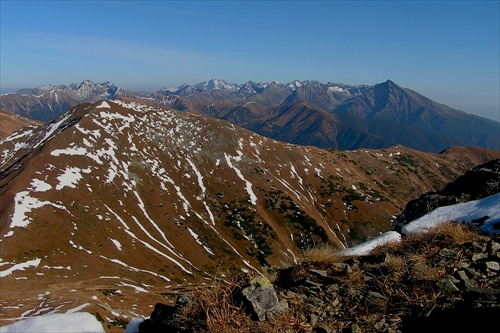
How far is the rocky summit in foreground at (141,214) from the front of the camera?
250 ft

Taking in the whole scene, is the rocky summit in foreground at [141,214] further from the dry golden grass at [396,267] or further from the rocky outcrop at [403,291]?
the dry golden grass at [396,267]

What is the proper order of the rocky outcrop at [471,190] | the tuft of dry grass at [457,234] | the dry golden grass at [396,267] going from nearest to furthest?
the dry golden grass at [396,267] < the tuft of dry grass at [457,234] < the rocky outcrop at [471,190]

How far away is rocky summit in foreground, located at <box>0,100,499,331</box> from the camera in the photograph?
76188 mm

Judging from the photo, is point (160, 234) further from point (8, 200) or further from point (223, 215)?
point (8, 200)

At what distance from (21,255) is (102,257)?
65.0ft

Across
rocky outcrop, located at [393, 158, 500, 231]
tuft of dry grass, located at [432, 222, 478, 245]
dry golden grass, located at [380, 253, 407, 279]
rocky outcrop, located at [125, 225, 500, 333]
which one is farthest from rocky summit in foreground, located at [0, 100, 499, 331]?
tuft of dry grass, located at [432, 222, 478, 245]

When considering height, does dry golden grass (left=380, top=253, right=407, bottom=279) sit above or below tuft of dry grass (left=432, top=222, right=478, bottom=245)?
below

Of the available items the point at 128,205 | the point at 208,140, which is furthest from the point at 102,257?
the point at 208,140

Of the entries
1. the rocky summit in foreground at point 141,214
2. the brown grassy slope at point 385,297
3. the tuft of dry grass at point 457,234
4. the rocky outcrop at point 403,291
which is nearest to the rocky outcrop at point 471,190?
the tuft of dry grass at point 457,234

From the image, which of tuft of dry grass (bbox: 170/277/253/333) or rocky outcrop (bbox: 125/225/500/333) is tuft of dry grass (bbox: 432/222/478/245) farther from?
tuft of dry grass (bbox: 170/277/253/333)

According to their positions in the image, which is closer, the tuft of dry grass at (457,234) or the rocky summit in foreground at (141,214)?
the tuft of dry grass at (457,234)

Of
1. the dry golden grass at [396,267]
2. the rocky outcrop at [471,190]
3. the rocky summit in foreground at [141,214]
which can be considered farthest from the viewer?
the rocky summit in foreground at [141,214]

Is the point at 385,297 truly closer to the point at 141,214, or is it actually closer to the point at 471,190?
the point at 471,190

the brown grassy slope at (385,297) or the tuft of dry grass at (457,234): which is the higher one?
the tuft of dry grass at (457,234)
